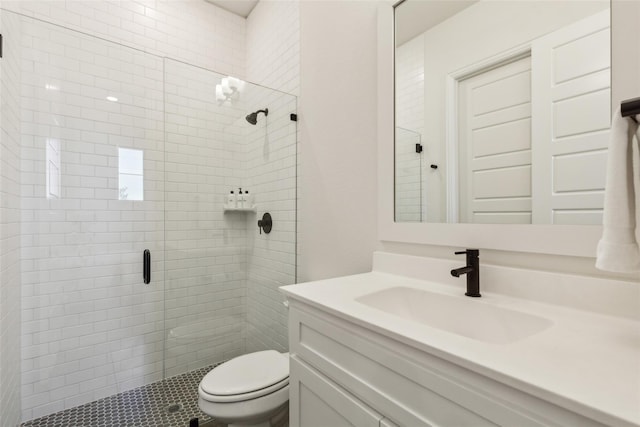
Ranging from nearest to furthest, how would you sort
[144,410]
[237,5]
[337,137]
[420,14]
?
[420,14]
[337,137]
[144,410]
[237,5]

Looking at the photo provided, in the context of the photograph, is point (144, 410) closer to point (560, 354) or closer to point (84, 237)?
point (84, 237)

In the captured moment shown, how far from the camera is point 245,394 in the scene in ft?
4.26

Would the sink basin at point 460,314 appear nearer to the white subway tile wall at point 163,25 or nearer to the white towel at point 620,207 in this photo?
the white towel at point 620,207

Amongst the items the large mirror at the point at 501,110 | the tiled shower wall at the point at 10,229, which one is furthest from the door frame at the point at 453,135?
the tiled shower wall at the point at 10,229

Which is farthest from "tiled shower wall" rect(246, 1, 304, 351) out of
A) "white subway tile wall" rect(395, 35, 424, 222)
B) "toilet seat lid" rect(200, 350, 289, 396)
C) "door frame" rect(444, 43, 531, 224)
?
"door frame" rect(444, 43, 531, 224)

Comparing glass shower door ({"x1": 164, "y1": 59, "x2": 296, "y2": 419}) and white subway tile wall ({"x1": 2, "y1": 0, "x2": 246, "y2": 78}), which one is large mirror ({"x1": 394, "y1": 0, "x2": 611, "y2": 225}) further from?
white subway tile wall ({"x1": 2, "y1": 0, "x2": 246, "y2": 78})

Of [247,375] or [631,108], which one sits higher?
[631,108]

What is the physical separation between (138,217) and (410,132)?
1.79m

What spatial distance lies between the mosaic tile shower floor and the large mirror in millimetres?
1631

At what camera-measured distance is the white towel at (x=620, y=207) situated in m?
0.60

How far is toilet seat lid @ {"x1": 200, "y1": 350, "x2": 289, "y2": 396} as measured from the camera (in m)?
1.32

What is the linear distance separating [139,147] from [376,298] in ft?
6.00

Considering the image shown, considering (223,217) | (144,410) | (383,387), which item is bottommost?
(144,410)

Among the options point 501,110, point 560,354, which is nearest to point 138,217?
point 501,110
